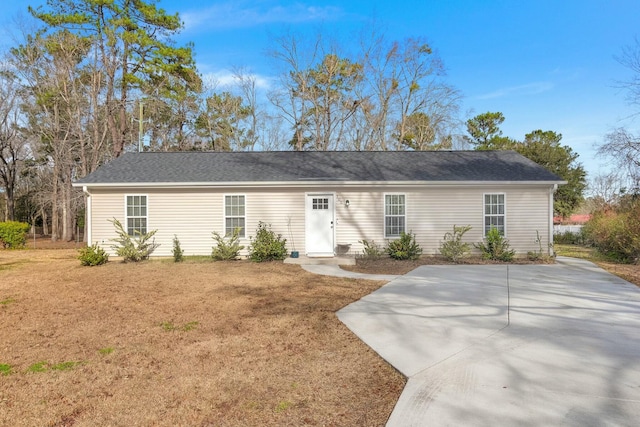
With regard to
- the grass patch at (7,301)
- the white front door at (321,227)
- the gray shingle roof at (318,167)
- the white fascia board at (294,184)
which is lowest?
the grass patch at (7,301)

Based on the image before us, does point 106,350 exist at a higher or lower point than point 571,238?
lower

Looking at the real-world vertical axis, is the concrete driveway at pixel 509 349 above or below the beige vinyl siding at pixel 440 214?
below

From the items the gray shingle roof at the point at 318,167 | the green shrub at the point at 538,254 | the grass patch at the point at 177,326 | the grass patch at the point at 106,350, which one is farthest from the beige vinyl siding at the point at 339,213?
the grass patch at the point at 106,350

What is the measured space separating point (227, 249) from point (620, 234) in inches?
476

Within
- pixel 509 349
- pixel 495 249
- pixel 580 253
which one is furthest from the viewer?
pixel 580 253

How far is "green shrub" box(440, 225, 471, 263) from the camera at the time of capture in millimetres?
11398

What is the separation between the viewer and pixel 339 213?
40.7ft

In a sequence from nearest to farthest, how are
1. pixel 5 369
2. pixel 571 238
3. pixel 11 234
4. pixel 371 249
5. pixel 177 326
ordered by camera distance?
pixel 5 369, pixel 177 326, pixel 371 249, pixel 11 234, pixel 571 238

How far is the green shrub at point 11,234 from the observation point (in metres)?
16.9

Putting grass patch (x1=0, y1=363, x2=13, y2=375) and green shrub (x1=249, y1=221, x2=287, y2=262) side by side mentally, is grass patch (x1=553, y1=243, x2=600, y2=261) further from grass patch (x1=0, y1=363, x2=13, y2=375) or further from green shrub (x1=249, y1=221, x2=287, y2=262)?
grass patch (x1=0, y1=363, x2=13, y2=375)

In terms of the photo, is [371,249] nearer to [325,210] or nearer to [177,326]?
[325,210]

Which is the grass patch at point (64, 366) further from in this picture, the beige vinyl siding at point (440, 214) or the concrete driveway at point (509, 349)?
the beige vinyl siding at point (440, 214)

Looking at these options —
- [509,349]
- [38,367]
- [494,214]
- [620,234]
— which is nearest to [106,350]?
[38,367]

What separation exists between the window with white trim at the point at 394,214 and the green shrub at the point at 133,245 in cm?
740
